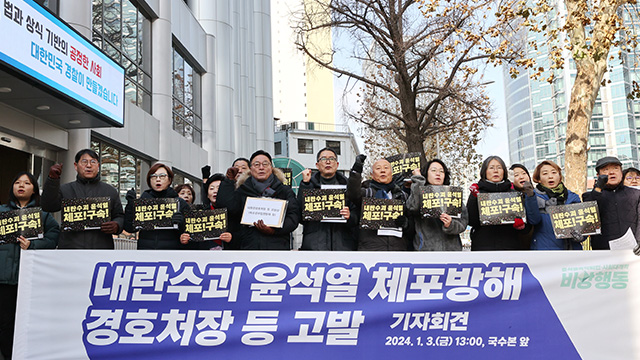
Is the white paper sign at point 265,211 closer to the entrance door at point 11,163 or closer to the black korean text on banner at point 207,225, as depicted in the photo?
the black korean text on banner at point 207,225

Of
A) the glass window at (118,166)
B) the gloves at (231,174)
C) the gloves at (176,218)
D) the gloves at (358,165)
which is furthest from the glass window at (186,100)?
the gloves at (358,165)

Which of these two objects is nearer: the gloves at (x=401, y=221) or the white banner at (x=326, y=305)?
the white banner at (x=326, y=305)

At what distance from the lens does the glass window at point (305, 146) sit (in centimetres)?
8388

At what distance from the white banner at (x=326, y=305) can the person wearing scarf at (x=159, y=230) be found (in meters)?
1.14

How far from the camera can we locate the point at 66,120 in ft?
37.0

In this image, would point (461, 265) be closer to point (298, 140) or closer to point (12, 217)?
point (12, 217)

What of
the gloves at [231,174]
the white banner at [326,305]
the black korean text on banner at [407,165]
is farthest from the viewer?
the black korean text on banner at [407,165]

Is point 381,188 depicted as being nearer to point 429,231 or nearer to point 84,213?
point 429,231

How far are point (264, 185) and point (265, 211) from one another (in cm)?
45

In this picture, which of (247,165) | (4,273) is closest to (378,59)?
(247,165)

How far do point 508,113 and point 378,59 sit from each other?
136146 mm

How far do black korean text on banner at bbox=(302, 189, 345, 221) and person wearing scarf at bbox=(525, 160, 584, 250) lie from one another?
1956 millimetres

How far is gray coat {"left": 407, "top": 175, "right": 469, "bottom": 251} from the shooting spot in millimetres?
6215

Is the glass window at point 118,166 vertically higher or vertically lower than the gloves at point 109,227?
higher
